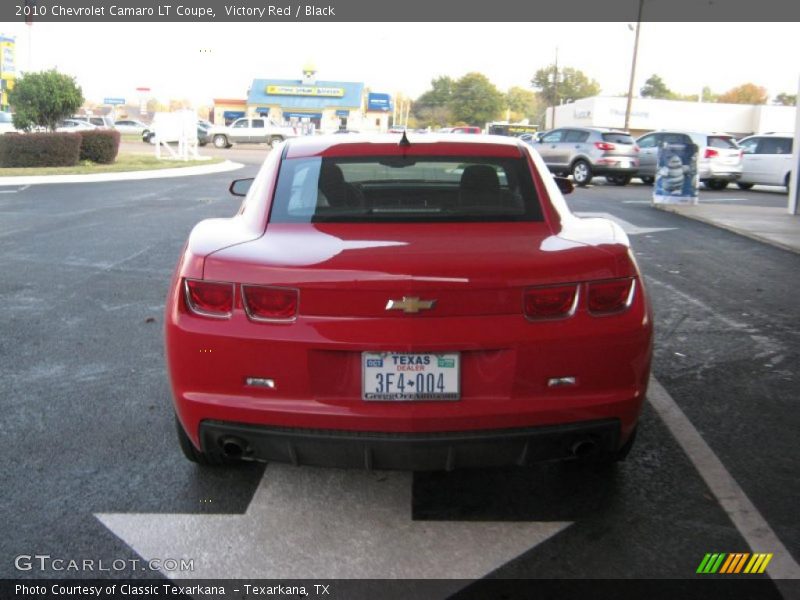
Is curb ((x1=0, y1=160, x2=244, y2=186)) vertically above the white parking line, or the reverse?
the white parking line

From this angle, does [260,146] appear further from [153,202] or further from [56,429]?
[56,429]

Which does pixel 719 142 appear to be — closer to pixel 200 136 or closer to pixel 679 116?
pixel 200 136

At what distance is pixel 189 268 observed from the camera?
3273 mm

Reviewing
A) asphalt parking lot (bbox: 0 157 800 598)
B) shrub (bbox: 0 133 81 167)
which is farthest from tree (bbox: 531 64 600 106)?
asphalt parking lot (bbox: 0 157 800 598)

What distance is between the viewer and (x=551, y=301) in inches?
123

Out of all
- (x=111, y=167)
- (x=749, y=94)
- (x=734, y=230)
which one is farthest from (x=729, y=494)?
(x=749, y=94)

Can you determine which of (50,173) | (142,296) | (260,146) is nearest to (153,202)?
(50,173)

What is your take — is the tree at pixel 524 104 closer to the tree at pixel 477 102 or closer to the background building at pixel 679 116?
the tree at pixel 477 102

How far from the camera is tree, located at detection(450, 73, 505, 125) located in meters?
125

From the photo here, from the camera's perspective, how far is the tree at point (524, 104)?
148 metres

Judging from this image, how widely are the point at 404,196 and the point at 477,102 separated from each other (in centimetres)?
12536

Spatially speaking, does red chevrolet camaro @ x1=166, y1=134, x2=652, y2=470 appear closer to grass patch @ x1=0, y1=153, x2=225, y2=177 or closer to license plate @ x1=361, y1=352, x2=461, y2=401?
license plate @ x1=361, y1=352, x2=461, y2=401

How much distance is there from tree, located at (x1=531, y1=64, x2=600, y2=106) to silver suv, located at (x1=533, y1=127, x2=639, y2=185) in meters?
123

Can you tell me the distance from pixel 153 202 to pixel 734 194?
15.8 metres
